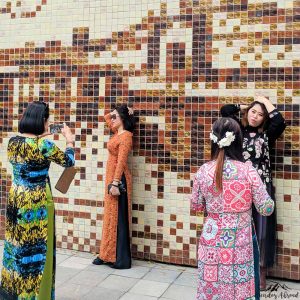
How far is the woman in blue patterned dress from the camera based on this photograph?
11.9 feet

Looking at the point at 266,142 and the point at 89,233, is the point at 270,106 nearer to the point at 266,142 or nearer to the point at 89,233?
the point at 266,142

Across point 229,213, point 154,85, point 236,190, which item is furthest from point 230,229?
point 154,85

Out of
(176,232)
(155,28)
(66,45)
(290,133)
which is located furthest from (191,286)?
(66,45)

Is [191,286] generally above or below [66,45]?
below

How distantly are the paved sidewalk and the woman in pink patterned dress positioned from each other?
118 cm

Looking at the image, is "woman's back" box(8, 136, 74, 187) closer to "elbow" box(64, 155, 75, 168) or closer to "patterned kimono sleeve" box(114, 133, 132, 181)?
"elbow" box(64, 155, 75, 168)

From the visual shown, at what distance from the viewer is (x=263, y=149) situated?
14.9ft

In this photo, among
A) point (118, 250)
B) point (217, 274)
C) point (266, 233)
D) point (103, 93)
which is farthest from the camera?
point (103, 93)

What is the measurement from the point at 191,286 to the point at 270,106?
191 cm

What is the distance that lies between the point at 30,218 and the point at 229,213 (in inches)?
60.8

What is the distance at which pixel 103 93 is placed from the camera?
5.55 m

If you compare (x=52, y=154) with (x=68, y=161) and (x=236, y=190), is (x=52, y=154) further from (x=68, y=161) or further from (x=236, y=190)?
(x=236, y=190)

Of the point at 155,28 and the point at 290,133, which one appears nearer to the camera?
the point at 290,133

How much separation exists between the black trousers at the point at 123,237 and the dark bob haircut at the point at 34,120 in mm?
1674
